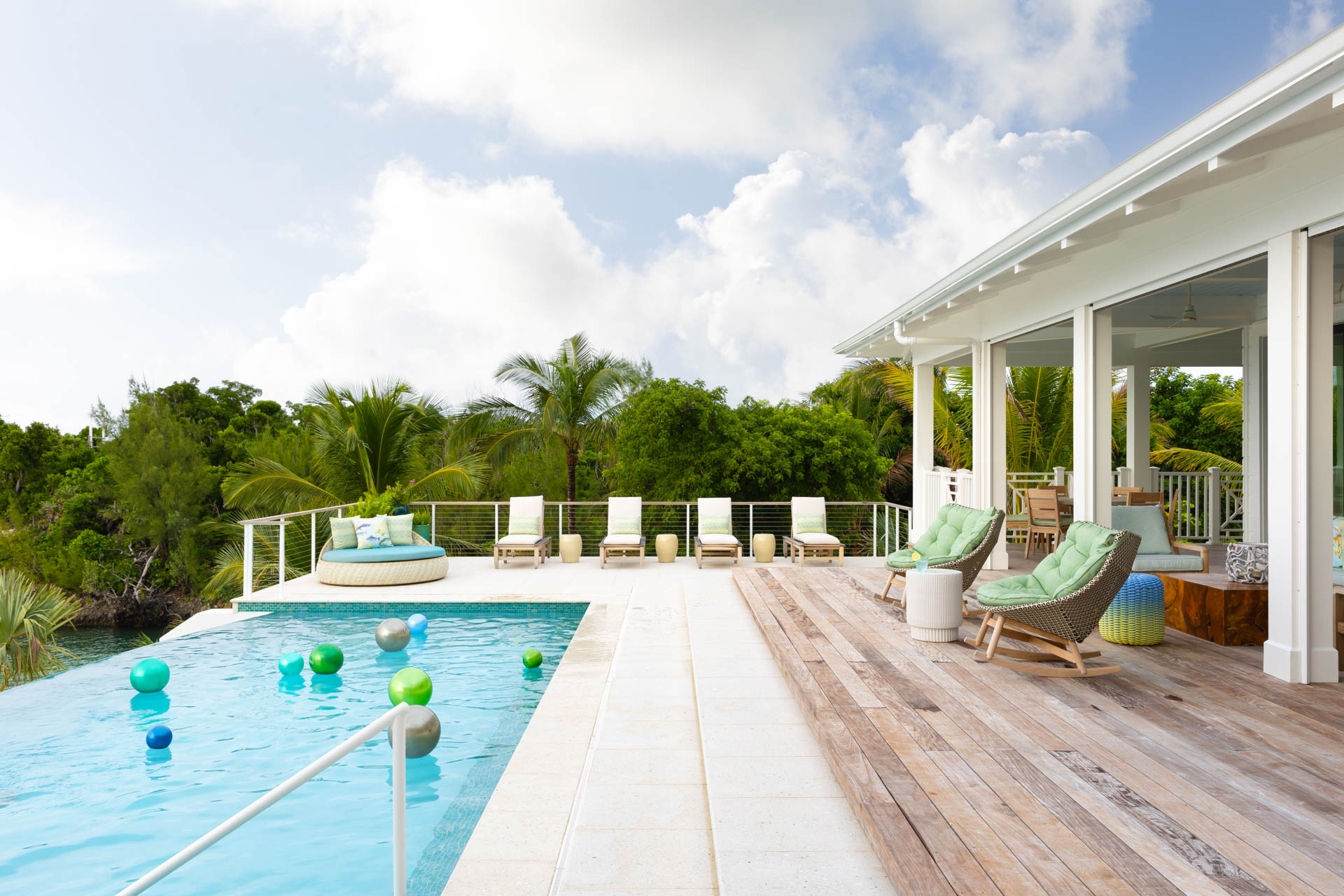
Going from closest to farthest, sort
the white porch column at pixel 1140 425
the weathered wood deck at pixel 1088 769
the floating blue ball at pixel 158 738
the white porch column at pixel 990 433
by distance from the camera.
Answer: the weathered wood deck at pixel 1088 769 < the floating blue ball at pixel 158 738 < the white porch column at pixel 990 433 < the white porch column at pixel 1140 425

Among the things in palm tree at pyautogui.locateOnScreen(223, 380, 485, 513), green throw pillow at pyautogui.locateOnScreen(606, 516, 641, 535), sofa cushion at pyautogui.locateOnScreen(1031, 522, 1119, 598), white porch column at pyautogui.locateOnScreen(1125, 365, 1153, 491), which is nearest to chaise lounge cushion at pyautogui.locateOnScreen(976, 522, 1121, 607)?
sofa cushion at pyautogui.locateOnScreen(1031, 522, 1119, 598)

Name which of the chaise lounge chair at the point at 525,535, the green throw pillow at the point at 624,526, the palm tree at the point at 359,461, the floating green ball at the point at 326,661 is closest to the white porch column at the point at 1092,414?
the floating green ball at the point at 326,661

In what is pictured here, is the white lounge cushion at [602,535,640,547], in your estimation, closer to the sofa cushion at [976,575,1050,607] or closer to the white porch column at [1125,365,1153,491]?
the sofa cushion at [976,575,1050,607]

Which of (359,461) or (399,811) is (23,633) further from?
(359,461)

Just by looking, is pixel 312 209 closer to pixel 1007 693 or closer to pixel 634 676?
pixel 634 676

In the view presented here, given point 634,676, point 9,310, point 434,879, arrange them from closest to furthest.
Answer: point 434,879
point 634,676
point 9,310

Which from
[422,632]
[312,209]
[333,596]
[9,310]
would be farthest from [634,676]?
[9,310]

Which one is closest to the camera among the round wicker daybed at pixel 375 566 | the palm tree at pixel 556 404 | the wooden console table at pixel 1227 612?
the wooden console table at pixel 1227 612

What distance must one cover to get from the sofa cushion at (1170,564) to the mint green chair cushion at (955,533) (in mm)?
1192

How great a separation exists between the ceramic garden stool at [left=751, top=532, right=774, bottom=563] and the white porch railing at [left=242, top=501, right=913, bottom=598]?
107 centimetres

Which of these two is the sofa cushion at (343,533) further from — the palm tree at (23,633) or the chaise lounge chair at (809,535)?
the chaise lounge chair at (809,535)

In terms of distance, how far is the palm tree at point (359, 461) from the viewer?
12.8 metres

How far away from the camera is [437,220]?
82.8 ft

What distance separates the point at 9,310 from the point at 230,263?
22.2 feet
